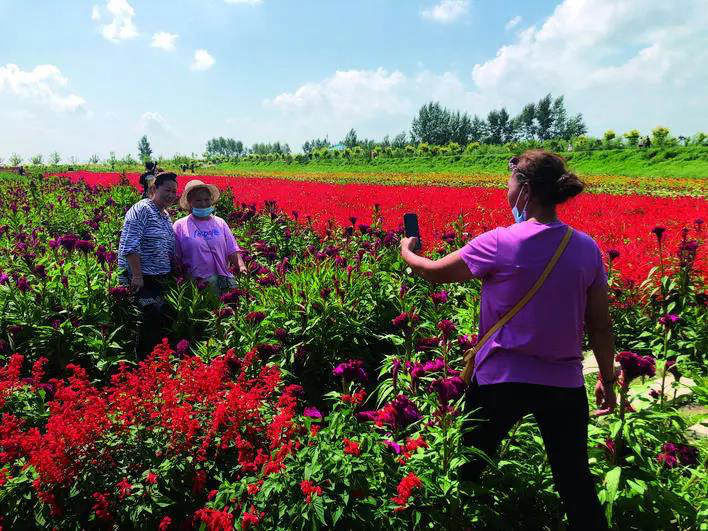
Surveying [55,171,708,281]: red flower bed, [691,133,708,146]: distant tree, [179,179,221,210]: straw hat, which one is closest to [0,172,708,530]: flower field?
[179,179,221,210]: straw hat

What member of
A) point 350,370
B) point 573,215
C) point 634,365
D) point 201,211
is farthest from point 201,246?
point 573,215

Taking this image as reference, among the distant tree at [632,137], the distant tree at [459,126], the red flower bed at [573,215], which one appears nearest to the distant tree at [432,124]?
the distant tree at [459,126]

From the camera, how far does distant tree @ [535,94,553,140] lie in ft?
280

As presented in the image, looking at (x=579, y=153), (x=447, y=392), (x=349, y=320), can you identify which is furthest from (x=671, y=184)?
(x=447, y=392)

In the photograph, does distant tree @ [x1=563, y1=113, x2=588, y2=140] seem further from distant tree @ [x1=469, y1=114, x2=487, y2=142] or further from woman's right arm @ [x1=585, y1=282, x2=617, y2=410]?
woman's right arm @ [x1=585, y1=282, x2=617, y2=410]

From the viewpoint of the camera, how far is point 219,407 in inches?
82.2

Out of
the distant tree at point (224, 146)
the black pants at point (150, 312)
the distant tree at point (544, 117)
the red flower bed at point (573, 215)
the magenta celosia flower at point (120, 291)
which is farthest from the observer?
the distant tree at point (224, 146)

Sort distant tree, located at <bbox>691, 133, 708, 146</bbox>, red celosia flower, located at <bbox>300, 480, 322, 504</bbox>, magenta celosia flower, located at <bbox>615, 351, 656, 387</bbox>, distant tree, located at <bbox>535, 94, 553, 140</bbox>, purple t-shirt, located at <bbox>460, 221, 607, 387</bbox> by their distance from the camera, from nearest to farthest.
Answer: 1. red celosia flower, located at <bbox>300, 480, 322, 504</bbox>
2. purple t-shirt, located at <bbox>460, 221, 607, 387</bbox>
3. magenta celosia flower, located at <bbox>615, 351, 656, 387</bbox>
4. distant tree, located at <bbox>691, 133, 708, 146</bbox>
5. distant tree, located at <bbox>535, 94, 553, 140</bbox>

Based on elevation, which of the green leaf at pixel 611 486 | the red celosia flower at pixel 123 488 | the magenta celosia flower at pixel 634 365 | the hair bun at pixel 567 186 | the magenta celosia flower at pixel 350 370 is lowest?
the green leaf at pixel 611 486

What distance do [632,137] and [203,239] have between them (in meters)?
44.2

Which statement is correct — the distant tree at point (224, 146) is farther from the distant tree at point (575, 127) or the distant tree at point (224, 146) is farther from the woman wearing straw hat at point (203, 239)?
the woman wearing straw hat at point (203, 239)

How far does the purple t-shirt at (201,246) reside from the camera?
4.39 m

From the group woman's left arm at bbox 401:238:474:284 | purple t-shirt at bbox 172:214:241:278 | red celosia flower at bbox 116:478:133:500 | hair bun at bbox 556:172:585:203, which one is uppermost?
hair bun at bbox 556:172:585:203

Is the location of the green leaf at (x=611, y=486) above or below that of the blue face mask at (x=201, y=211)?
below
